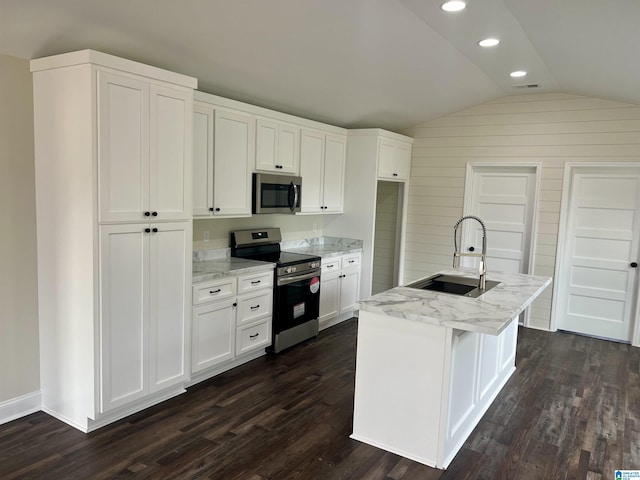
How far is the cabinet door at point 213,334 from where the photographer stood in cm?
355

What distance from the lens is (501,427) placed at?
3.20 m

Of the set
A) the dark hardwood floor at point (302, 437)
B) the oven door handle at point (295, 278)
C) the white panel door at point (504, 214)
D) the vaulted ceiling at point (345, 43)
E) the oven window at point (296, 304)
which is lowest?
the dark hardwood floor at point (302, 437)

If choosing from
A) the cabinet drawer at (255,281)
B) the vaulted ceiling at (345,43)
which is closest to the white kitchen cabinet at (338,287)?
the cabinet drawer at (255,281)

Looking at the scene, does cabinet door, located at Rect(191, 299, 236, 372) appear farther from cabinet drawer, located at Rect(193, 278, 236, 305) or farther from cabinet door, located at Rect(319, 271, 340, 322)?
cabinet door, located at Rect(319, 271, 340, 322)

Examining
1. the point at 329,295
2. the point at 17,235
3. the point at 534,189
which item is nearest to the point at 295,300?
the point at 329,295

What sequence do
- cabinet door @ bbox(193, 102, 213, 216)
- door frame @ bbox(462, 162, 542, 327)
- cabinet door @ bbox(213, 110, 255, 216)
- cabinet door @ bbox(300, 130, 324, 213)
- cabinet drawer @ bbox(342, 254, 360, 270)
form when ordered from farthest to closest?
door frame @ bbox(462, 162, 542, 327), cabinet drawer @ bbox(342, 254, 360, 270), cabinet door @ bbox(300, 130, 324, 213), cabinet door @ bbox(213, 110, 255, 216), cabinet door @ bbox(193, 102, 213, 216)

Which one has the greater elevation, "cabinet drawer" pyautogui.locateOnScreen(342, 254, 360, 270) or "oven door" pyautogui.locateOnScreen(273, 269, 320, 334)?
"cabinet drawer" pyautogui.locateOnScreen(342, 254, 360, 270)

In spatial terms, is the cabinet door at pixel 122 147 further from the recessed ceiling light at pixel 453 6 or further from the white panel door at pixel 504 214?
the white panel door at pixel 504 214

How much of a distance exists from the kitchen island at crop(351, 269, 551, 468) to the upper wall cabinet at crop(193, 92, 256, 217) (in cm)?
172

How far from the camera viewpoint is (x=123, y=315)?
9.67 feet

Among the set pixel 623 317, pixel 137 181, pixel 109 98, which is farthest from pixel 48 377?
pixel 623 317

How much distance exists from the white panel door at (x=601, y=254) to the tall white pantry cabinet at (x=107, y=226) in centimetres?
445

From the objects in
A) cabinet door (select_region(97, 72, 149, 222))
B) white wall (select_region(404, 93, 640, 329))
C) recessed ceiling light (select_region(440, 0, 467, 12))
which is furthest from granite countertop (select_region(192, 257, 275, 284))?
white wall (select_region(404, 93, 640, 329))

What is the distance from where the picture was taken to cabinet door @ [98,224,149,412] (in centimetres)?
283
